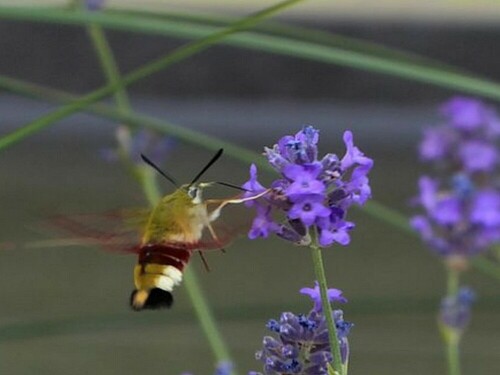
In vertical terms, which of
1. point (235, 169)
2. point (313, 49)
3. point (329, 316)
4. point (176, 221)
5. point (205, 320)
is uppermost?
point (235, 169)

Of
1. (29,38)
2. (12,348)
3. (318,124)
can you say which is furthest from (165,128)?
(29,38)

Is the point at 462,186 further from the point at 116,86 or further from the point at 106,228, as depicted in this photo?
the point at 106,228

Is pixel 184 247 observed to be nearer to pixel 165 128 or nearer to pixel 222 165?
pixel 165 128

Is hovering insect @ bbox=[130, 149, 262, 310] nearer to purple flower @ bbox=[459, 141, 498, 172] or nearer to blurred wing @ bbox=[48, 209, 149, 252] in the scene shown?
blurred wing @ bbox=[48, 209, 149, 252]

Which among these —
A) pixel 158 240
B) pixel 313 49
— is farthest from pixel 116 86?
pixel 158 240

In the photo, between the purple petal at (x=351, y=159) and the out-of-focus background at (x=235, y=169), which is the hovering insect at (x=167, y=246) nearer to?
the purple petal at (x=351, y=159)

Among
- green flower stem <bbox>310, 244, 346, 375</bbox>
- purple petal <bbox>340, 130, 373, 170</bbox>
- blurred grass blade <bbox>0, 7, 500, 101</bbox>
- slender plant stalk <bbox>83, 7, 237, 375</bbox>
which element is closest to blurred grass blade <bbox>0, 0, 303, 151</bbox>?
blurred grass blade <bbox>0, 7, 500, 101</bbox>

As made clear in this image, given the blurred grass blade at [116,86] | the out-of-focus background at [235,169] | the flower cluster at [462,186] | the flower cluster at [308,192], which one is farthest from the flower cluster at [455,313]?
the out-of-focus background at [235,169]
